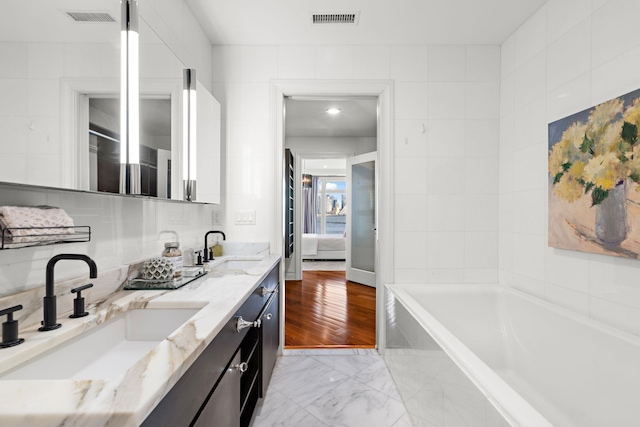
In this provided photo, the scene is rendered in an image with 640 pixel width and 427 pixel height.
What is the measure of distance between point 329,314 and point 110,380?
9.61ft

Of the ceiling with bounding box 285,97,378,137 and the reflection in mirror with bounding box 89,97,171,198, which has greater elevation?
the ceiling with bounding box 285,97,378,137

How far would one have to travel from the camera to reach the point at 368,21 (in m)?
2.15

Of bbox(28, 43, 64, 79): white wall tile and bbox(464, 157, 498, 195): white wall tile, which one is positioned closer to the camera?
bbox(28, 43, 64, 79): white wall tile

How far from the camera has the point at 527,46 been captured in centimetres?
217

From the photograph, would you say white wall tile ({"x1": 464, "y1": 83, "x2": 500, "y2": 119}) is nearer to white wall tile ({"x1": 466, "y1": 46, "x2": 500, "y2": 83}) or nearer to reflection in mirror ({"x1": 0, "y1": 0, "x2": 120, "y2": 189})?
white wall tile ({"x1": 466, "y1": 46, "x2": 500, "y2": 83})

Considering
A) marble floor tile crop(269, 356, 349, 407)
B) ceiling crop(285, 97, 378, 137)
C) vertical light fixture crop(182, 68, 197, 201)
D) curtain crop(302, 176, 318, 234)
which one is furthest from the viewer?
curtain crop(302, 176, 318, 234)

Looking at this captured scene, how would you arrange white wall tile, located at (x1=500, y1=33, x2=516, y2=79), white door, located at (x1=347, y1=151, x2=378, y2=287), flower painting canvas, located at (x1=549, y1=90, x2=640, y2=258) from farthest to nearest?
white door, located at (x1=347, y1=151, x2=378, y2=287), white wall tile, located at (x1=500, y1=33, x2=516, y2=79), flower painting canvas, located at (x1=549, y1=90, x2=640, y2=258)

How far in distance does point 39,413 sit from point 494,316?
243 cm

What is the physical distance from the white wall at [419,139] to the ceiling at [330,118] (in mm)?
886

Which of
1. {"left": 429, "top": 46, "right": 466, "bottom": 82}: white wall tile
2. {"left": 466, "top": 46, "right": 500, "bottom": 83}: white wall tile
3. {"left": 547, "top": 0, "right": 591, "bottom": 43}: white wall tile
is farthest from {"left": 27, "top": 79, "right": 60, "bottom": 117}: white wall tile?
{"left": 466, "top": 46, "right": 500, "bottom": 83}: white wall tile

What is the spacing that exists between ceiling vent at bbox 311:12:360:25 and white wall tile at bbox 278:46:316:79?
292 mm

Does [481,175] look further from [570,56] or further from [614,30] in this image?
[614,30]

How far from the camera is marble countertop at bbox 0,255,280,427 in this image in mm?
486

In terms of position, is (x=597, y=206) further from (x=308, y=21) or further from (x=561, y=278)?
(x=308, y=21)
